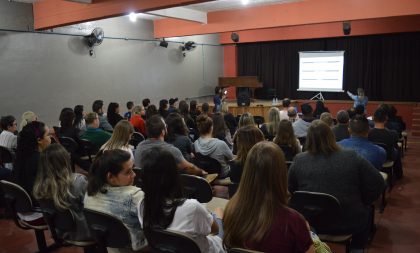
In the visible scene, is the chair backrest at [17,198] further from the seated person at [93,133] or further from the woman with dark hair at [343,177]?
the seated person at [93,133]

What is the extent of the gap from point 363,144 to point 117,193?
2.29 metres

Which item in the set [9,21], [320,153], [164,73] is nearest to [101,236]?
[320,153]

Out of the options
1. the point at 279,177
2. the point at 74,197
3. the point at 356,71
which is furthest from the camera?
the point at 356,71

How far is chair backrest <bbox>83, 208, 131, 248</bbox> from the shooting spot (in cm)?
196

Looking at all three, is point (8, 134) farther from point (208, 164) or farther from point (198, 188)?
point (198, 188)

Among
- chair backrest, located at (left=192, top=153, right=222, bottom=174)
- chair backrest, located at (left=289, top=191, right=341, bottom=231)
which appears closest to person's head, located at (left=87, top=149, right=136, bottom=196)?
chair backrest, located at (left=289, top=191, right=341, bottom=231)

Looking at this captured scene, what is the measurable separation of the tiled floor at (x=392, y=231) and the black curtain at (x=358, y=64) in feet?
21.3

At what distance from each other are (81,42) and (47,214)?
20.4 feet

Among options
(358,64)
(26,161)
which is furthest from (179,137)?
(358,64)

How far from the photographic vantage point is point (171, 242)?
1.66 m

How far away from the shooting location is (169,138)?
12.9 feet

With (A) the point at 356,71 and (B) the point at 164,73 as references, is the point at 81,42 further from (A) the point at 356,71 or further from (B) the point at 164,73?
(A) the point at 356,71

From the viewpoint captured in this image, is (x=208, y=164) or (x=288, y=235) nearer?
(x=288, y=235)

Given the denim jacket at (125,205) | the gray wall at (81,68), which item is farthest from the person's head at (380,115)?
the gray wall at (81,68)
